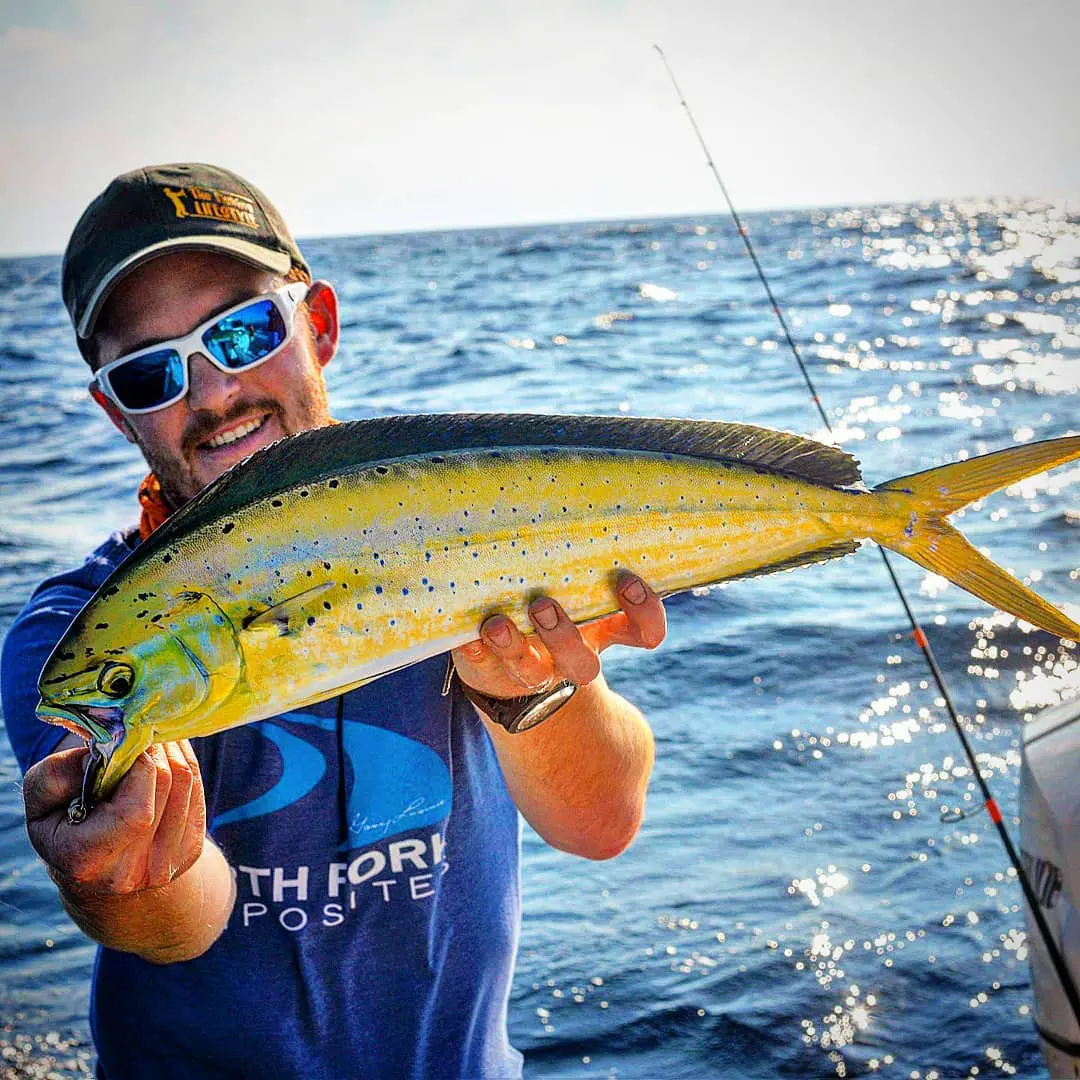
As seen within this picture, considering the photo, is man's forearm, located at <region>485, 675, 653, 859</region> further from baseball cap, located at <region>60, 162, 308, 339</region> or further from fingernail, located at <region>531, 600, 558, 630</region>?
baseball cap, located at <region>60, 162, 308, 339</region>

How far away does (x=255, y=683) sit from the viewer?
5.73 ft

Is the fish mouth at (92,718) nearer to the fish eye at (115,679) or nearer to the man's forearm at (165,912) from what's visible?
the fish eye at (115,679)

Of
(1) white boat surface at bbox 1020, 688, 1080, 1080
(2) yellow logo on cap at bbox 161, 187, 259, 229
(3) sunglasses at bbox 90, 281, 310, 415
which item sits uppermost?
(2) yellow logo on cap at bbox 161, 187, 259, 229

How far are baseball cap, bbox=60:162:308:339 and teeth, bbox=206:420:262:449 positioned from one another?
412mm

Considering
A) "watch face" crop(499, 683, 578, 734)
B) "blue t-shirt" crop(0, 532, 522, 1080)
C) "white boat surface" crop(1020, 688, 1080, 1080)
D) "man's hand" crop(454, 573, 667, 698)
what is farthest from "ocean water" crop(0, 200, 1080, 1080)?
"man's hand" crop(454, 573, 667, 698)

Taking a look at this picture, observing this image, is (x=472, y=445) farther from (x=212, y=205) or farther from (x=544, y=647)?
(x=212, y=205)

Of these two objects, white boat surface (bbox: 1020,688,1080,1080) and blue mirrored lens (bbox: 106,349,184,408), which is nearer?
blue mirrored lens (bbox: 106,349,184,408)

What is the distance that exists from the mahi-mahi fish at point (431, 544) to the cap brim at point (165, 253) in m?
1.11

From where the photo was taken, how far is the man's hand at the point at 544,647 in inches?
76.8

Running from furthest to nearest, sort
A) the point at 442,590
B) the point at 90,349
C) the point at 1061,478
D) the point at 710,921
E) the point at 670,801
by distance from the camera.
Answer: the point at 1061,478 < the point at 670,801 < the point at 710,921 < the point at 90,349 < the point at 442,590

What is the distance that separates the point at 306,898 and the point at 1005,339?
53.6ft

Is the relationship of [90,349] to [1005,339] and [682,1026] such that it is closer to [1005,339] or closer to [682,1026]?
[682,1026]

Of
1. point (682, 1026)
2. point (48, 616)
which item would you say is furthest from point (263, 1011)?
point (682, 1026)

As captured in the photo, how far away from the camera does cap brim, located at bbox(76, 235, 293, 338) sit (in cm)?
270
